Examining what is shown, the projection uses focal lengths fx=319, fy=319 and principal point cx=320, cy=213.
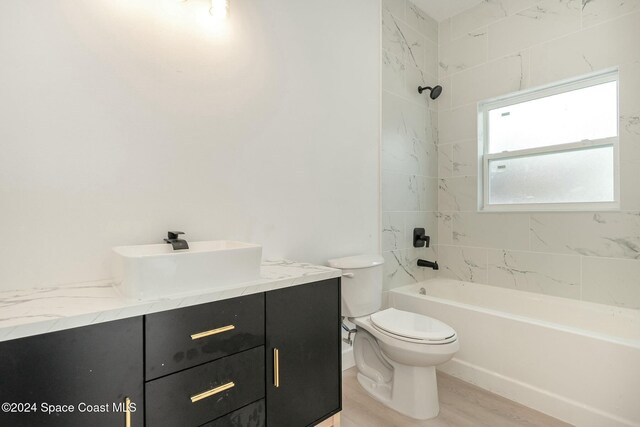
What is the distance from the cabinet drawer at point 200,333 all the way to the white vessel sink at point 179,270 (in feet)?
0.26

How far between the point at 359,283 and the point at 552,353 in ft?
3.67

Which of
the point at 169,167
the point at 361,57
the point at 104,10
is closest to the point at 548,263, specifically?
the point at 361,57

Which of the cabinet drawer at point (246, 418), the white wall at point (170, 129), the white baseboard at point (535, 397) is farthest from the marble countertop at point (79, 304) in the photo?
the white baseboard at point (535, 397)

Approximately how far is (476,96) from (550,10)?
2.33 ft

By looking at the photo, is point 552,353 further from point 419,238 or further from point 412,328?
point 419,238

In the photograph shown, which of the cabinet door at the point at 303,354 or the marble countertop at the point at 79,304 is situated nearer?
the marble countertop at the point at 79,304

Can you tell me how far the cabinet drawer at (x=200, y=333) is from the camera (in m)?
0.98

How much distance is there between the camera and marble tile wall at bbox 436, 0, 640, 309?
2.02m

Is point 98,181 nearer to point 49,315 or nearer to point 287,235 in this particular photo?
point 49,315

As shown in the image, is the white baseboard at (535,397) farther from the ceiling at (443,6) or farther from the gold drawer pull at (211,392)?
the ceiling at (443,6)

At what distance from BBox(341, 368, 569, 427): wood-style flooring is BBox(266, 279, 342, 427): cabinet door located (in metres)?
0.37

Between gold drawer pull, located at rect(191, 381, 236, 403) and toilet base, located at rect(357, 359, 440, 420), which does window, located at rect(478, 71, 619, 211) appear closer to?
toilet base, located at rect(357, 359, 440, 420)

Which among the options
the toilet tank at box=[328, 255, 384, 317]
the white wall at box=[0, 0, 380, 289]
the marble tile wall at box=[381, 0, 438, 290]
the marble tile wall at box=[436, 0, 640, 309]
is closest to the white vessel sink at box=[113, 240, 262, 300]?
the white wall at box=[0, 0, 380, 289]

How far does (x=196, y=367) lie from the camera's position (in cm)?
106
